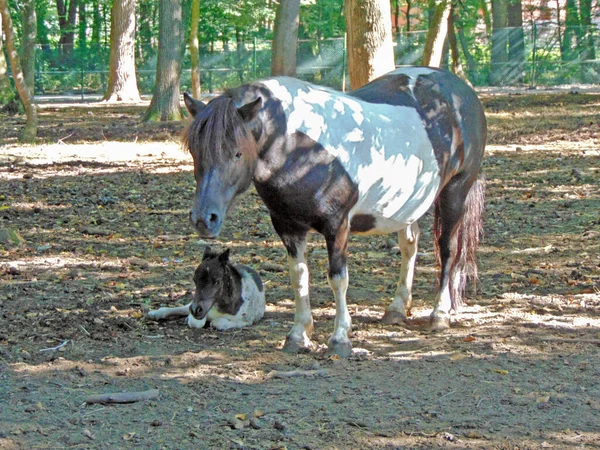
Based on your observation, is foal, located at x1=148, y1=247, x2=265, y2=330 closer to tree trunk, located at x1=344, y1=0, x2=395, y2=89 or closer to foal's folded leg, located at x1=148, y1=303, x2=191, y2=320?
foal's folded leg, located at x1=148, y1=303, x2=191, y2=320

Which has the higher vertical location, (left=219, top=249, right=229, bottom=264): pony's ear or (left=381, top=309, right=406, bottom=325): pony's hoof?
(left=219, top=249, right=229, bottom=264): pony's ear

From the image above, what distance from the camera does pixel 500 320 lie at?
6.17 m

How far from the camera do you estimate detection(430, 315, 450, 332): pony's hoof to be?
19.9 ft

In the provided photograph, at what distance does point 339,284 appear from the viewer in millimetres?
5434

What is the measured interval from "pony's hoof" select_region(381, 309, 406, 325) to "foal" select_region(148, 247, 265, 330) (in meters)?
0.97

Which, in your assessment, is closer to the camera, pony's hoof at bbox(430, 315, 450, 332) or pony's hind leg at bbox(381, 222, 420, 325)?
pony's hoof at bbox(430, 315, 450, 332)

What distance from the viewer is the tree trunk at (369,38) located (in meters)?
9.52

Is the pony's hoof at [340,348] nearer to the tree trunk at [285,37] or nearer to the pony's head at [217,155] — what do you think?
the pony's head at [217,155]

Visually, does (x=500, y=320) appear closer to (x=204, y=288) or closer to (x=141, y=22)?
(x=204, y=288)

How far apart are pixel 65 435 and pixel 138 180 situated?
835cm

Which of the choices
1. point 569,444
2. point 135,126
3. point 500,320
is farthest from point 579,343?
point 135,126

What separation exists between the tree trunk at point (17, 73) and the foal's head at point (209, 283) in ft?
29.0

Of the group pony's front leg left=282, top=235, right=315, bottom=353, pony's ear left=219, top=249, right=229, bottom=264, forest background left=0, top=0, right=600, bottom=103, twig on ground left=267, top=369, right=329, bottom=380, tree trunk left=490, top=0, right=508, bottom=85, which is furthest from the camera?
tree trunk left=490, top=0, right=508, bottom=85

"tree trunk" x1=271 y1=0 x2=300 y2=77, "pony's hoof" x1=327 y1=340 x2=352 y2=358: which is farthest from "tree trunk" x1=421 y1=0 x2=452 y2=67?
"pony's hoof" x1=327 y1=340 x2=352 y2=358
